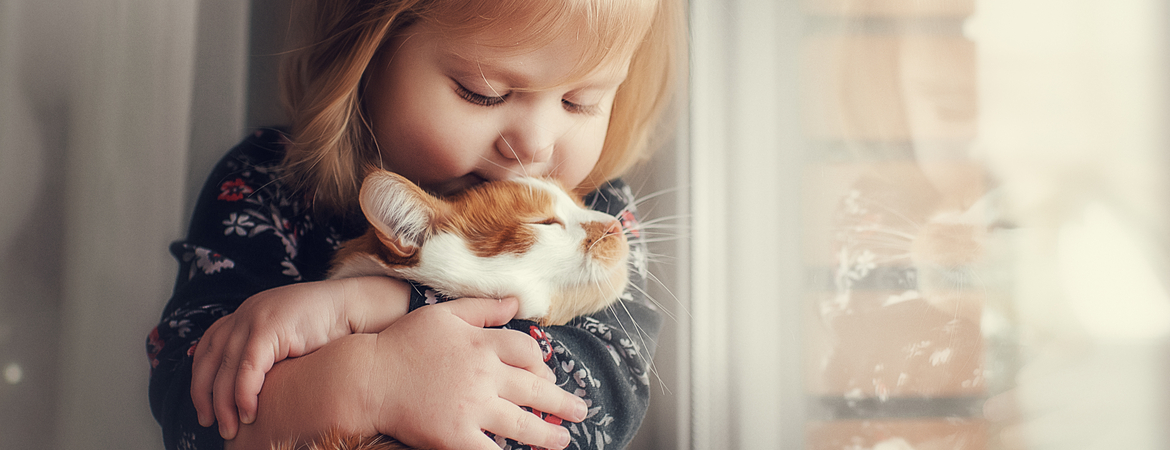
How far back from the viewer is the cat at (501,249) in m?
0.44

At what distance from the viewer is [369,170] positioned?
17.8 inches

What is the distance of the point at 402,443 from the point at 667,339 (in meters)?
0.26

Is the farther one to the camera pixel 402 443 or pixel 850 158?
pixel 850 158

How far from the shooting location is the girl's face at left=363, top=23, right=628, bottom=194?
45 centimetres

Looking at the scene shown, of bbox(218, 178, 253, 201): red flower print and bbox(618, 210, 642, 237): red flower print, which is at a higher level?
bbox(218, 178, 253, 201): red flower print

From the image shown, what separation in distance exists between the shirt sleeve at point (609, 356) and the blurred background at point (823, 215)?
38 mm

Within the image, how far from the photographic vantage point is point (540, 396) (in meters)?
0.43

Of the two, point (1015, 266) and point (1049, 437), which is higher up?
point (1015, 266)

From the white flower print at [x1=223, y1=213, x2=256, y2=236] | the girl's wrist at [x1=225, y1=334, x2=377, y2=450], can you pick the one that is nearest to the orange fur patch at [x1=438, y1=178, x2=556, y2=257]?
the girl's wrist at [x1=225, y1=334, x2=377, y2=450]

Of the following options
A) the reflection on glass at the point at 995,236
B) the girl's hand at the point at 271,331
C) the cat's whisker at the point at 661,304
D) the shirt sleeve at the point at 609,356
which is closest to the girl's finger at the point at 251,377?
the girl's hand at the point at 271,331

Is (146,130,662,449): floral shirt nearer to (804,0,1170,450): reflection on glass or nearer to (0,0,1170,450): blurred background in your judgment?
(0,0,1170,450): blurred background

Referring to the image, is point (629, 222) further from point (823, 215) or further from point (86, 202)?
point (86, 202)

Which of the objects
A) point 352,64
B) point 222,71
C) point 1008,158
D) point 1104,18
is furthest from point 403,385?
point 1104,18

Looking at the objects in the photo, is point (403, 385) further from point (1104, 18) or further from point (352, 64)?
point (1104, 18)
